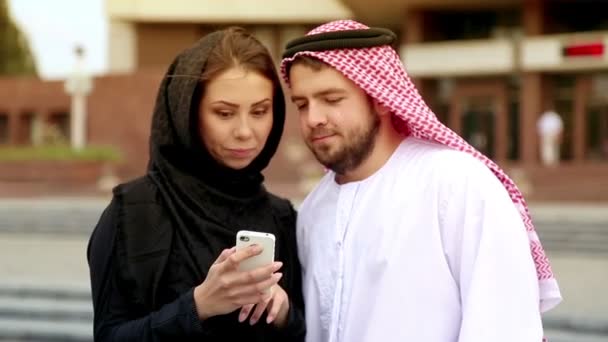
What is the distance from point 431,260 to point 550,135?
75.3 feet

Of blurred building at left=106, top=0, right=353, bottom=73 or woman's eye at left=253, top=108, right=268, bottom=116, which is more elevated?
woman's eye at left=253, top=108, right=268, bottom=116

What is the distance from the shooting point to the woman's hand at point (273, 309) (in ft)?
7.31

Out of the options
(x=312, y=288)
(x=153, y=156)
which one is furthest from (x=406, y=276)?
(x=153, y=156)

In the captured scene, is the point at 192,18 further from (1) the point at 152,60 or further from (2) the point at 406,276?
(2) the point at 406,276

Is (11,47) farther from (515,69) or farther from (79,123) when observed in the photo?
(515,69)

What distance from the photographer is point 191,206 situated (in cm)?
233

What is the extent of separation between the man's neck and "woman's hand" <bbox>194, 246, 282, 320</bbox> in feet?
1.51

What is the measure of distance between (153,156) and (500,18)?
26504 mm

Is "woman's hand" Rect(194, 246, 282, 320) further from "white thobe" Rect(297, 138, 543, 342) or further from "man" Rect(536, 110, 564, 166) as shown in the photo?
"man" Rect(536, 110, 564, 166)

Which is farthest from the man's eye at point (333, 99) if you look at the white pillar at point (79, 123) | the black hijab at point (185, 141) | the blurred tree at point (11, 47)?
the blurred tree at point (11, 47)

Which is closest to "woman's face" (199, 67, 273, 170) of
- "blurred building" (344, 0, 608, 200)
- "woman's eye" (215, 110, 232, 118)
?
"woman's eye" (215, 110, 232, 118)

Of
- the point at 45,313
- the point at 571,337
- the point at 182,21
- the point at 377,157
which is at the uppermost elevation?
the point at 377,157

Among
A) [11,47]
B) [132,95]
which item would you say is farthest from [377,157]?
[11,47]

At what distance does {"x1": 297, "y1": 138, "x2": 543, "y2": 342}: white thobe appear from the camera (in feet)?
7.00
